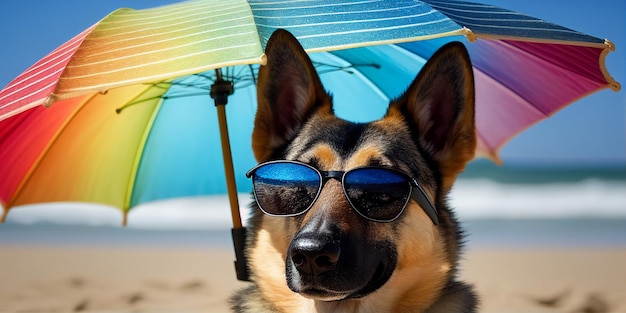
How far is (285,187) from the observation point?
348 cm

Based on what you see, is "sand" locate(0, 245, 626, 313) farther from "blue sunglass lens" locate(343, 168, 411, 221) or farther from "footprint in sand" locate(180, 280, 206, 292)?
"blue sunglass lens" locate(343, 168, 411, 221)

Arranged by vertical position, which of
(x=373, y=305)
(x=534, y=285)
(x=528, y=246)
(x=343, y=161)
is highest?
(x=343, y=161)

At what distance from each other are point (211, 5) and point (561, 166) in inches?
856

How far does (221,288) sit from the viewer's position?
10797 mm

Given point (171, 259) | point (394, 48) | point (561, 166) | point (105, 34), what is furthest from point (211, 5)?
point (561, 166)

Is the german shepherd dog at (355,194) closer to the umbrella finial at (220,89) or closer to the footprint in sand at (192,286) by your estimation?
the umbrella finial at (220,89)

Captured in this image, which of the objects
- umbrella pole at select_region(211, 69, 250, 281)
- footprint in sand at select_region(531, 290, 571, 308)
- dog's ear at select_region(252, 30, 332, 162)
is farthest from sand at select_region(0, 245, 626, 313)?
dog's ear at select_region(252, 30, 332, 162)

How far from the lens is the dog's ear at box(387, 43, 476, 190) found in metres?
3.58

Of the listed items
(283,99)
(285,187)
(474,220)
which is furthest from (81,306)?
(474,220)

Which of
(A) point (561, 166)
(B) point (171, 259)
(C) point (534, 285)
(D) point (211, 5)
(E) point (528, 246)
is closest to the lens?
(D) point (211, 5)

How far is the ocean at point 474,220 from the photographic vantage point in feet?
50.5

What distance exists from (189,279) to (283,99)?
8.22m

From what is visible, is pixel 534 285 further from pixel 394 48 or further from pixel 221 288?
pixel 394 48

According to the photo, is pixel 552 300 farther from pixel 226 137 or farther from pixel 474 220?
pixel 474 220
